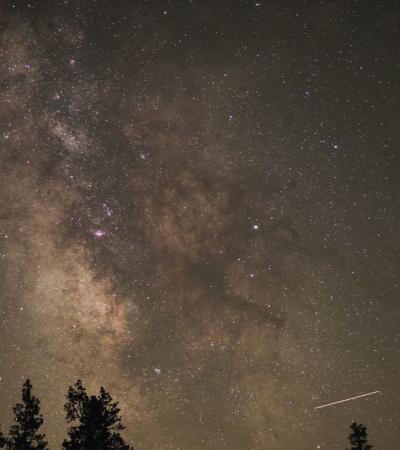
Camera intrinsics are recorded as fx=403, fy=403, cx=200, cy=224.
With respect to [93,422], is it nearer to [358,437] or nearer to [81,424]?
[81,424]

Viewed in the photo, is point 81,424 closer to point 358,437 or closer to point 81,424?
point 81,424

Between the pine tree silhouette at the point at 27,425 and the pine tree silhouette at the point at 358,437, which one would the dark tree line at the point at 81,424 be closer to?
the pine tree silhouette at the point at 27,425

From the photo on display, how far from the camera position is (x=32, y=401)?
45.5ft

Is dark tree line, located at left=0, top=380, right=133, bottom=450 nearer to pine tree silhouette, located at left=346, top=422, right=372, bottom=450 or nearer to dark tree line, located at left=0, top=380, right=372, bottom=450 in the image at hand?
dark tree line, located at left=0, top=380, right=372, bottom=450

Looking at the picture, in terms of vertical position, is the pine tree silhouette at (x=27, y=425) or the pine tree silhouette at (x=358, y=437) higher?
the pine tree silhouette at (x=27, y=425)

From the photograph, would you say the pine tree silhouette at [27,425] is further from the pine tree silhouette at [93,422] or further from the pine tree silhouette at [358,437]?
the pine tree silhouette at [358,437]

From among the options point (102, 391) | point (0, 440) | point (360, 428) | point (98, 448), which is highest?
point (102, 391)

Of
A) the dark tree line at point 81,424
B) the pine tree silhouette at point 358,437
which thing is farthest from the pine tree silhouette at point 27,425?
the pine tree silhouette at point 358,437

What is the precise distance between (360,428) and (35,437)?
45.6 ft

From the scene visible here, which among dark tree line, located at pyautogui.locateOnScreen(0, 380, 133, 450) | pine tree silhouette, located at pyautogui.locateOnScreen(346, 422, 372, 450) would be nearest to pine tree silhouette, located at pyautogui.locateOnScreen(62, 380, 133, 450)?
dark tree line, located at pyautogui.locateOnScreen(0, 380, 133, 450)

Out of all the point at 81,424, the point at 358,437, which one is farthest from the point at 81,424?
the point at 358,437

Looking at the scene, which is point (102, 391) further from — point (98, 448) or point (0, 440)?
point (0, 440)

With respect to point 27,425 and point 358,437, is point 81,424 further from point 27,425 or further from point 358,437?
point 358,437

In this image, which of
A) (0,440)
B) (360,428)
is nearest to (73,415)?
(0,440)
